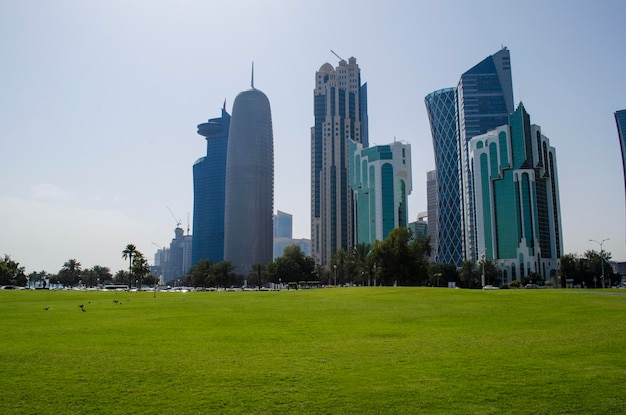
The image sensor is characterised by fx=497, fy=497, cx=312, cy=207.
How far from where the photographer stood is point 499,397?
36.8ft

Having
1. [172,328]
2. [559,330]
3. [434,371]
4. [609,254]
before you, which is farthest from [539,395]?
[609,254]

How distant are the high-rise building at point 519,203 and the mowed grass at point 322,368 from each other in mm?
166958

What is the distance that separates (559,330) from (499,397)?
37.0 feet

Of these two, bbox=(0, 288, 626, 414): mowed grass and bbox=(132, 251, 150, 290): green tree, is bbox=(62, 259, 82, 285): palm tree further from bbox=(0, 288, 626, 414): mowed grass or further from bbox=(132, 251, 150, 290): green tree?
bbox=(0, 288, 626, 414): mowed grass

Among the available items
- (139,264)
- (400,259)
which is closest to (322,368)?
(400,259)

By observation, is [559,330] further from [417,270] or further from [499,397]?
[417,270]

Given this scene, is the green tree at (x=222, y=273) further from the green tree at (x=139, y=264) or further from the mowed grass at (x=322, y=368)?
the mowed grass at (x=322, y=368)

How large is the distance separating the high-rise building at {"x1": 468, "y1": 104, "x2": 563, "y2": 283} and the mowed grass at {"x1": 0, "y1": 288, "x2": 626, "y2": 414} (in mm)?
166958

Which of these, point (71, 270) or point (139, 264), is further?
point (71, 270)

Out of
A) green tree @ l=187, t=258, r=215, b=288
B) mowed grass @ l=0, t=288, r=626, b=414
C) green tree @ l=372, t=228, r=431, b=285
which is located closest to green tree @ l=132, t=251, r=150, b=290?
green tree @ l=187, t=258, r=215, b=288

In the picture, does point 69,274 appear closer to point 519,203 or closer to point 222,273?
point 222,273

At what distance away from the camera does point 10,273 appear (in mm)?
141250

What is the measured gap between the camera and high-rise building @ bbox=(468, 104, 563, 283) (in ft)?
588

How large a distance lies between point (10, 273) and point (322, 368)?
15439 cm
